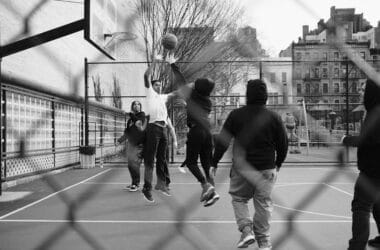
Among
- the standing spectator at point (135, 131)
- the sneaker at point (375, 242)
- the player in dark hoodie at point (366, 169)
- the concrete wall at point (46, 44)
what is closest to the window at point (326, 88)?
the player in dark hoodie at point (366, 169)

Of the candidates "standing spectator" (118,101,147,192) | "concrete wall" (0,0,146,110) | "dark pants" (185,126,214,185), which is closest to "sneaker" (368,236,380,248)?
"dark pants" (185,126,214,185)

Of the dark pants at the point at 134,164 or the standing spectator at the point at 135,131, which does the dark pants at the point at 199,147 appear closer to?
the standing spectator at the point at 135,131

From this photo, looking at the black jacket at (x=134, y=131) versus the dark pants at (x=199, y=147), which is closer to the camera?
the dark pants at (x=199, y=147)

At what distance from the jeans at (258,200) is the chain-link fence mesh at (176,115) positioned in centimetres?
7

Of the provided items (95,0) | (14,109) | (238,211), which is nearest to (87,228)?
(238,211)

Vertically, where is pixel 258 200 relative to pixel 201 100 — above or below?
below

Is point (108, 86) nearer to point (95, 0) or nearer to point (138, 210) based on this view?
point (138, 210)

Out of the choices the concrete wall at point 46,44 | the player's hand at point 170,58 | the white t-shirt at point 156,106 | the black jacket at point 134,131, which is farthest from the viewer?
the concrete wall at point 46,44

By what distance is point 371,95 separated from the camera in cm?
217

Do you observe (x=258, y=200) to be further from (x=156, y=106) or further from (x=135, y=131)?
(x=135, y=131)

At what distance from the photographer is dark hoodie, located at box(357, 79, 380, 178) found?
2.14 metres

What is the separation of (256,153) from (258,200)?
340mm

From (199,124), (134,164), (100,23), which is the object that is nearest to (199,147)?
(199,124)

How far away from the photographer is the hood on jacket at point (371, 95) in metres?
2.14
